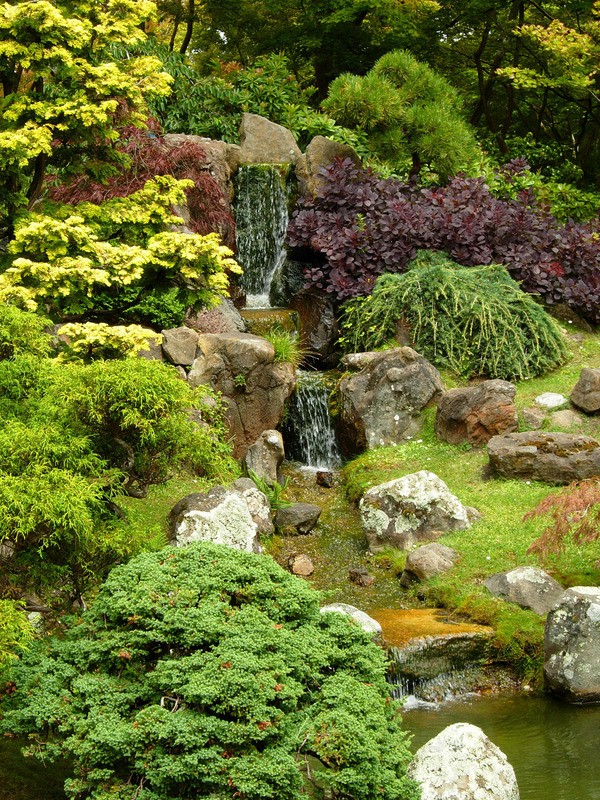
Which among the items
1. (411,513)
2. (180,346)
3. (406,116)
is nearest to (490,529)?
(411,513)

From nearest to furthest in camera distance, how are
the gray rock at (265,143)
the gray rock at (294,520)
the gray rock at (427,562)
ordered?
the gray rock at (427,562), the gray rock at (294,520), the gray rock at (265,143)

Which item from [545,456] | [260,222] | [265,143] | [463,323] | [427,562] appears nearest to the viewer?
[427,562]

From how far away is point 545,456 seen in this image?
426 inches

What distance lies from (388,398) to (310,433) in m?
1.27

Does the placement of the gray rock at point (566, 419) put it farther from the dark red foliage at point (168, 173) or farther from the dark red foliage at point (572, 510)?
the dark red foliage at point (168, 173)

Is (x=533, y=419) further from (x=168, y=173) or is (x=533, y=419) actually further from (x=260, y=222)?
(x=168, y=173)

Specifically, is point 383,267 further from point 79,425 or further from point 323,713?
point 323,713

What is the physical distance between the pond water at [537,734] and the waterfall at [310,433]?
5.39 m

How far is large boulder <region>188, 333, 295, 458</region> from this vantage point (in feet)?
38.3

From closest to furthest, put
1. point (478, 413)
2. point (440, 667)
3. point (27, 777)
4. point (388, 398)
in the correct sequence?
point (27, 777), point (440, 667), point (478, 413), point (388, 398)

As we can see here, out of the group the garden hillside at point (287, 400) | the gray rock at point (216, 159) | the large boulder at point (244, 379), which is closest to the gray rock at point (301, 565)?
the garden hillside at point (287, 400)

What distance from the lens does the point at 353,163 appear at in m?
15.6

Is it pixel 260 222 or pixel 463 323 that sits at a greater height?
pixel 260 222

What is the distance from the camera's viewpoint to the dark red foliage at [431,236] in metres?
14.6
